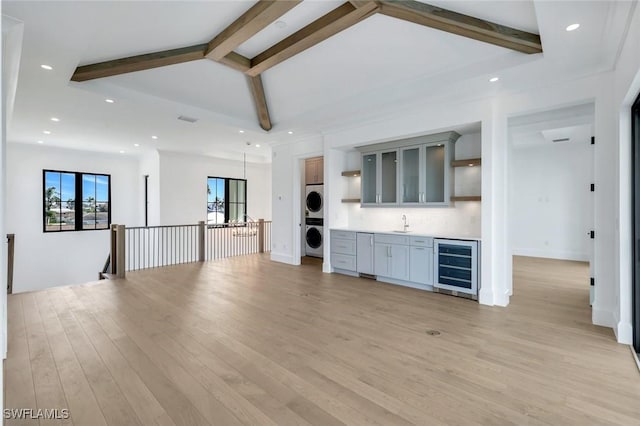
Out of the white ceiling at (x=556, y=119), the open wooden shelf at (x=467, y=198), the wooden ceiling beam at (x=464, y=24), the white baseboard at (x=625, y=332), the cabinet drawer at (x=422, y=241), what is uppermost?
the wooden ceiling beam at (x=464, y=24)

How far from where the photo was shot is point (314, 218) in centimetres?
771

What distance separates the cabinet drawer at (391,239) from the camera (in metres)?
5.20

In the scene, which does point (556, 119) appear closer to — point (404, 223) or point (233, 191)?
point (404, 223)

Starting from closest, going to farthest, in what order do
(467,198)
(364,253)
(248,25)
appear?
(248,25) → (467,198) → (364,253)

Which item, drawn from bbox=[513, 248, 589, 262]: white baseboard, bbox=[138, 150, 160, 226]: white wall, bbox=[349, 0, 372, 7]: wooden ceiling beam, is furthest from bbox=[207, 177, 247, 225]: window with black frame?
bbox=[513, 248, 589, 262]: white baseboard

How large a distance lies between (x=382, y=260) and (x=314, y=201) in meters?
2.69

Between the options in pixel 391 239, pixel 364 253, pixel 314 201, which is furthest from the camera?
pixel 314 201

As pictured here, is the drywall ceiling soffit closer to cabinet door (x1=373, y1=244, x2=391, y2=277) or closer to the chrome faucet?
the chrome faucet

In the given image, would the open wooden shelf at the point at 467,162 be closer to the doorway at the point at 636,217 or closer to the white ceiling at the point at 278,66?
the white ceiling at the point at 278,66

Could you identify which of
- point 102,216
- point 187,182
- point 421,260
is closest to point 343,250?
point 421,260

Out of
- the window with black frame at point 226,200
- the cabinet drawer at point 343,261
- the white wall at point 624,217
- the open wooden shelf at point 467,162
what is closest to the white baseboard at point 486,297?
the white wall at point 624,217

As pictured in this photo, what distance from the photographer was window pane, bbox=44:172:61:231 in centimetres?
827

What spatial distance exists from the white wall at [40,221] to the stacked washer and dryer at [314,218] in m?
5.98

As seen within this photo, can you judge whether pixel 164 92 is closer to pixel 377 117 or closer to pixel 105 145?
pixel 377 117
